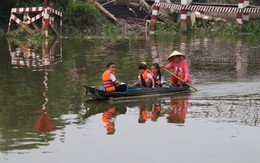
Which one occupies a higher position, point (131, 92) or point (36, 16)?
point (36, 16)

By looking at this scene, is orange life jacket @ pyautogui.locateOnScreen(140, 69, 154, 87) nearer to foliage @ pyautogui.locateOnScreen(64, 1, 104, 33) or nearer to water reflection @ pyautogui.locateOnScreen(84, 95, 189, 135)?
water reflection @ pyautogui.locateOnScreen(84, 95, 189, 135)

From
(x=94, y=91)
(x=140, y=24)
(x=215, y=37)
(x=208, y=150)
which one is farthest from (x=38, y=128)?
(x=140, y=24)

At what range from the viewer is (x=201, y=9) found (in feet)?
121

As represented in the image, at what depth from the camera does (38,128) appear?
11.8 meters

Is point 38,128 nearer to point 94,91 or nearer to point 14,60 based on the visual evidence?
point 94,91

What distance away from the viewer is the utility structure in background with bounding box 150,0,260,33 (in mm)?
35938

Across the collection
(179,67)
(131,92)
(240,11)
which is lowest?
(131,92)

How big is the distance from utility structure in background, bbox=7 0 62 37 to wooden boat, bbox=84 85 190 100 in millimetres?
17704

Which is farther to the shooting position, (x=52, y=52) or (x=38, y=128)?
(x=52, y=52)

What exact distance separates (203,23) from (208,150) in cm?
2975

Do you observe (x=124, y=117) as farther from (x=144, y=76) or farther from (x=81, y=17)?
(x=81, y=17)

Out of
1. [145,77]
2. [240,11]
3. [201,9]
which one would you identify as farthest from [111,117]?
[201,9]

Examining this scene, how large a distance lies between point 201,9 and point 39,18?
32.3ft

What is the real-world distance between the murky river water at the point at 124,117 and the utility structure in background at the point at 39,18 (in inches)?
367
